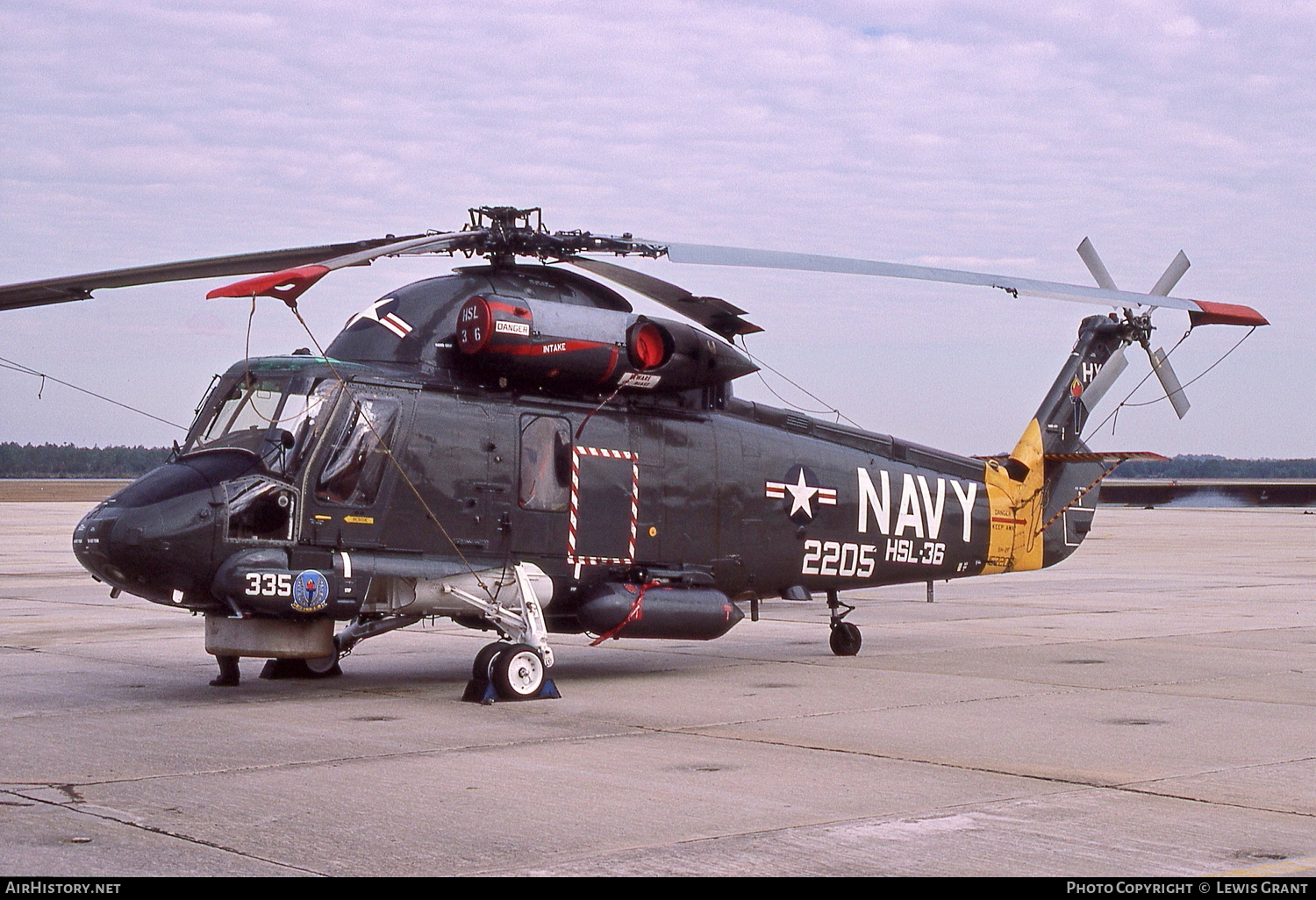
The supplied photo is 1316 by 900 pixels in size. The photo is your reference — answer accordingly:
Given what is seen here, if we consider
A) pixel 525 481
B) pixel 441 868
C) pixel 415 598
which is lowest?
pixel 441 868

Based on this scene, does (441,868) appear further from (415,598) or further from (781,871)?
(415,598)

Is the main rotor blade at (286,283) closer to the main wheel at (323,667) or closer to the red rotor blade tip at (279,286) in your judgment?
the red rotor blade tip at (279,286)

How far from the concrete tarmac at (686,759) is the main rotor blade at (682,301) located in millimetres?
3181

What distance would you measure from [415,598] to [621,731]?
2.50 meters

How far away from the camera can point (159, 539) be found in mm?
10469

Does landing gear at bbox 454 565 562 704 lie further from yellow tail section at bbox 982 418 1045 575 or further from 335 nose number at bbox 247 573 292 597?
yellow tail section at bbox 982 418 1045 575

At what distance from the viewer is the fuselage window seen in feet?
40.2

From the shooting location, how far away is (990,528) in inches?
625

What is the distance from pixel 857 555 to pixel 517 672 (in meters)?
4.41

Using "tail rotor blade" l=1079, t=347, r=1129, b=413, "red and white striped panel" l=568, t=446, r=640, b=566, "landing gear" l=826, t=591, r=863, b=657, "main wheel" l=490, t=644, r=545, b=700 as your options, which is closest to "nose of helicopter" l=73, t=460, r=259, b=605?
"main wheel" l=490, t=644, r=545, b=700

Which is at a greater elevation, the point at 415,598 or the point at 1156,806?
the point at 415,598
